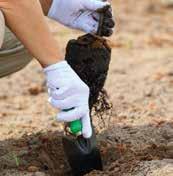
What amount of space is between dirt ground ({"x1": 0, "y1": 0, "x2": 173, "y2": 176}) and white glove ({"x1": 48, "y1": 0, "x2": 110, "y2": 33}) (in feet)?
1.50

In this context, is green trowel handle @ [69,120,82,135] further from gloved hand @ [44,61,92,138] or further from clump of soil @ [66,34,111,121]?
clump of soil @ [66,34,111,121]

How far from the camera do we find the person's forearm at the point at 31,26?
7.34ft

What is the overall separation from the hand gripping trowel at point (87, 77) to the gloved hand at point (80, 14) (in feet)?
0.12

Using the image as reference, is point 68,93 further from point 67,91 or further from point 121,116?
point 121,116

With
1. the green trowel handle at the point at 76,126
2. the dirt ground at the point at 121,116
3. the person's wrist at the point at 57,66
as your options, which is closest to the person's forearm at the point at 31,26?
the person's wrist at the point at 57,66

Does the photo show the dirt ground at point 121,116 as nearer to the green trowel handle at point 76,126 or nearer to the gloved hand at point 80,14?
the green trowel handle at point 76,126

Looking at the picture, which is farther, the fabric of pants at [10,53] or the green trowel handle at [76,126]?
the fabric of pants at [10,53]

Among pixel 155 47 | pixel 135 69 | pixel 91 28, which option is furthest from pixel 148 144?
pixel 155 47

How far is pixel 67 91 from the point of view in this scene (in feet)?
7.48

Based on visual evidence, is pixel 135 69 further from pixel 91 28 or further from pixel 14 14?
pixel 14 14

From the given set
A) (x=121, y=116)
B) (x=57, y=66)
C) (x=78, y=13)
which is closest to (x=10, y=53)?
(x=78, y=13)

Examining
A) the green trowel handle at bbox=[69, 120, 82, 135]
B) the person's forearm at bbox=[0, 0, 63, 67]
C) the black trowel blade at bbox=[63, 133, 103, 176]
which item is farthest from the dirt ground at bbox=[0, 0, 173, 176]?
the person's forearm at bbox=[0, 0, 63, 67]

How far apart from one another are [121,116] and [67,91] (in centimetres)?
85

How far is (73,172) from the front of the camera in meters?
2.47
